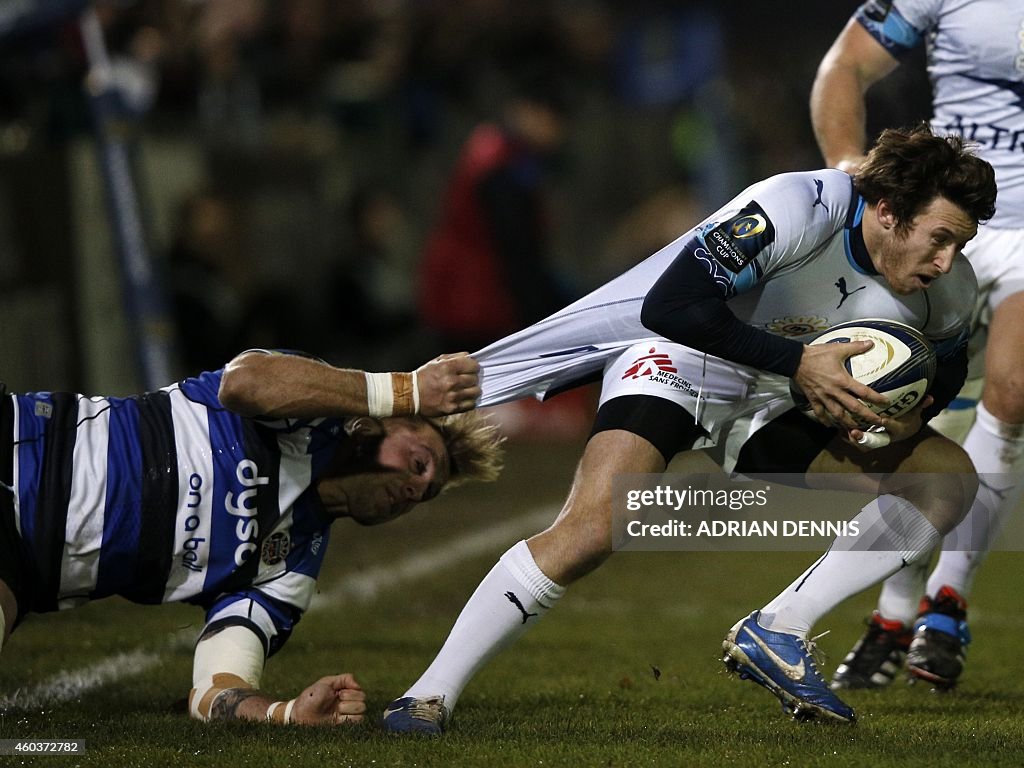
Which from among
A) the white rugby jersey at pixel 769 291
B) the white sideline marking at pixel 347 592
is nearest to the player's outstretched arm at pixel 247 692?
the white sideline marking at pixel 347 592

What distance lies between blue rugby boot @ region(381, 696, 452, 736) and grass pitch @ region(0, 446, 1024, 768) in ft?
0.27

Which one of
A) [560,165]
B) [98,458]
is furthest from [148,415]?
[560,165]

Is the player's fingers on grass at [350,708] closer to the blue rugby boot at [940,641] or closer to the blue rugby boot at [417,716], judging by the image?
the blue rugby boot at [417,716]

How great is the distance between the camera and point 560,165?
1599cm

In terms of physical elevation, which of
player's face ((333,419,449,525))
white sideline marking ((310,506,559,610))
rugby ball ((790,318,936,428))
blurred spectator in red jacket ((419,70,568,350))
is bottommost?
white sideline marking ((310,506,559,610))

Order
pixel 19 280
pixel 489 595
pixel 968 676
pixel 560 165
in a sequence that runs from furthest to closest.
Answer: pixel 560 165 → pixel 19 280 → pixel 968 676 → pixel 489 595

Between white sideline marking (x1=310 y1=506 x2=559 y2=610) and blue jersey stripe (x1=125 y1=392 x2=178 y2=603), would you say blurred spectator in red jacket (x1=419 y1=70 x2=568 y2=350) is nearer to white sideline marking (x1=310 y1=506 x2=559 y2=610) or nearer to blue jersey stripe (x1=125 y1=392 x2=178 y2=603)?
white sideline marking (x1=310 y1=506 x2=559 y2=610)

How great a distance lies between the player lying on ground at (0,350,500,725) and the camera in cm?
489

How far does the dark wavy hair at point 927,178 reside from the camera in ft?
16.2

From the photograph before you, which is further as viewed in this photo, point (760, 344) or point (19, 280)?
point (19, 280)

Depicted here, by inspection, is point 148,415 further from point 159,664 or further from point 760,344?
point 760,344

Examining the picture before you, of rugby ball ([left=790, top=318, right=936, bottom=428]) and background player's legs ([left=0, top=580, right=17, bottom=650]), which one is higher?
rugby ball ([left=790, top=318, right=936, bottom=428])

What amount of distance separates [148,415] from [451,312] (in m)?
8.74

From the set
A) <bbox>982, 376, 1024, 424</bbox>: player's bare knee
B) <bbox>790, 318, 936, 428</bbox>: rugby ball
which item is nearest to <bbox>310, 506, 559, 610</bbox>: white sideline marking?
<bbox>982, 376, 1024, 424</bbox>: player's bare knee
